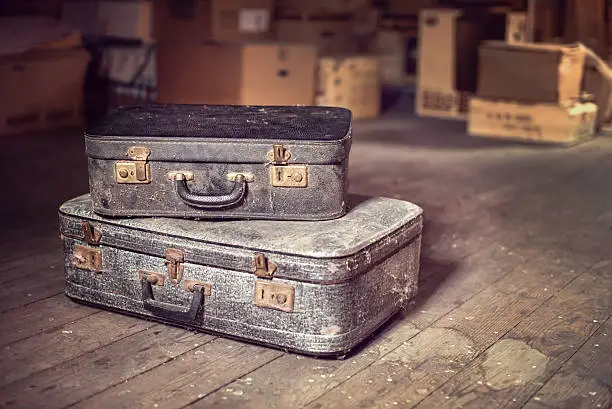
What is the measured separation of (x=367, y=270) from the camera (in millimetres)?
1667

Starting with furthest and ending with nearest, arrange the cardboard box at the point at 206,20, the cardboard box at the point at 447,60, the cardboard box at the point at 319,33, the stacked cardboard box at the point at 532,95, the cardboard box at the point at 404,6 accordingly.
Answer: the cardboard box at the point at 404,6
the cardboard box at the point at 319,33
the cardboard box at the point at 447,60
the cardboard box at the point at 206,20
the stacked cardboard box at the point at 532,95

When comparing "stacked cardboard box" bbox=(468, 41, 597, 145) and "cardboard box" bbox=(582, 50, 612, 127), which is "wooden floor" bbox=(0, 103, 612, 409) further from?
"cardboard box" bbox=(582, 50, 612, 127)

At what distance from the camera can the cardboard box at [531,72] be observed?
14.1 feet

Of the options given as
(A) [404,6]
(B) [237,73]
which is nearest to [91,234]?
(B) [237,73]

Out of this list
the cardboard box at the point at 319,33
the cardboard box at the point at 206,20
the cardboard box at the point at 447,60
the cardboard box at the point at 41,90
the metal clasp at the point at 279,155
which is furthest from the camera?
the cardboard box at the point at 319,33

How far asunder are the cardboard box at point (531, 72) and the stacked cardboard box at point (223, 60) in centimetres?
107

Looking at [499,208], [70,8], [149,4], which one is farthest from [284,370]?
[70,8]

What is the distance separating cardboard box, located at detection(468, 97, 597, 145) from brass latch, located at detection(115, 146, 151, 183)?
10.4 ft

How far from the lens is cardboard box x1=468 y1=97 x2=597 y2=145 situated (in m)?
4.37

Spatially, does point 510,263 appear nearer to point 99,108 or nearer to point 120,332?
point 120,332

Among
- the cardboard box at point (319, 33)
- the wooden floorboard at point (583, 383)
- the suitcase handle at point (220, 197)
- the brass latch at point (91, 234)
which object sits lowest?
the wooden floorboard at point (583, 383)

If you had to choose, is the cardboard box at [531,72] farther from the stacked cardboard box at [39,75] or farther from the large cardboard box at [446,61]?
the stacked cardboard box at [39,75]

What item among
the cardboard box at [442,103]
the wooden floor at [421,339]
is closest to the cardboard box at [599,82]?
the cardboard box at [442,103]

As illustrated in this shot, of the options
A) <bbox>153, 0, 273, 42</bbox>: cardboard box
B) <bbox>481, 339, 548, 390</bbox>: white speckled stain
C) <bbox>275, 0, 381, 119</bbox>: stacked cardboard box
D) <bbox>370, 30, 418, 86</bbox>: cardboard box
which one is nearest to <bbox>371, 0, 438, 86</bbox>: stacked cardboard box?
<bbox>370, 30, 418, 86</bbox>: cardboard box
